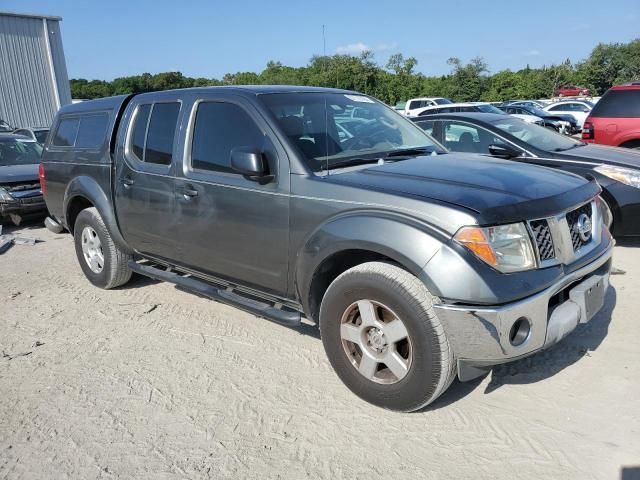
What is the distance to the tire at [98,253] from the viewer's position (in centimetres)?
511

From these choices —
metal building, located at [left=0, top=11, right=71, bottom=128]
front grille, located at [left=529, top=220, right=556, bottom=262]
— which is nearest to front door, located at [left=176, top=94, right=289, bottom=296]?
front grille, located at [left=529, top=220, right=556, bottom=262]

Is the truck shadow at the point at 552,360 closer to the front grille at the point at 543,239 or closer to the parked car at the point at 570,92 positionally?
the front grille at the point at 543,239

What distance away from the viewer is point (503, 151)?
19.2ft

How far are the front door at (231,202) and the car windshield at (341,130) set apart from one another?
0.18 m

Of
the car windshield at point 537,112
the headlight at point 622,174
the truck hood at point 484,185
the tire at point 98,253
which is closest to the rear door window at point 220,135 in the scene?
the truck hood at point 484,185

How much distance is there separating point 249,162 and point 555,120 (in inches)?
795

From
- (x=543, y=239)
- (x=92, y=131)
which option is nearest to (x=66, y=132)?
(x=92, y=131)

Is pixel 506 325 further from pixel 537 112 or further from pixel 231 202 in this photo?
pixel 537 112

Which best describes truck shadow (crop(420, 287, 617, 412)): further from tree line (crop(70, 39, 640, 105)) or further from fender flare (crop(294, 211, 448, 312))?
tree line (crop(70, 39, 640, 105))

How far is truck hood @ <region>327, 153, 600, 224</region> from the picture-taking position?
272 cm

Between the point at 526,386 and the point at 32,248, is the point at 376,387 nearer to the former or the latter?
the point at 526,386

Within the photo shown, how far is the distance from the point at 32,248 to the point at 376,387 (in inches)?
253

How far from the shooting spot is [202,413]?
3.15m

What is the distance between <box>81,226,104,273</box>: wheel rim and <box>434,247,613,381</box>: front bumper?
3905 mm
